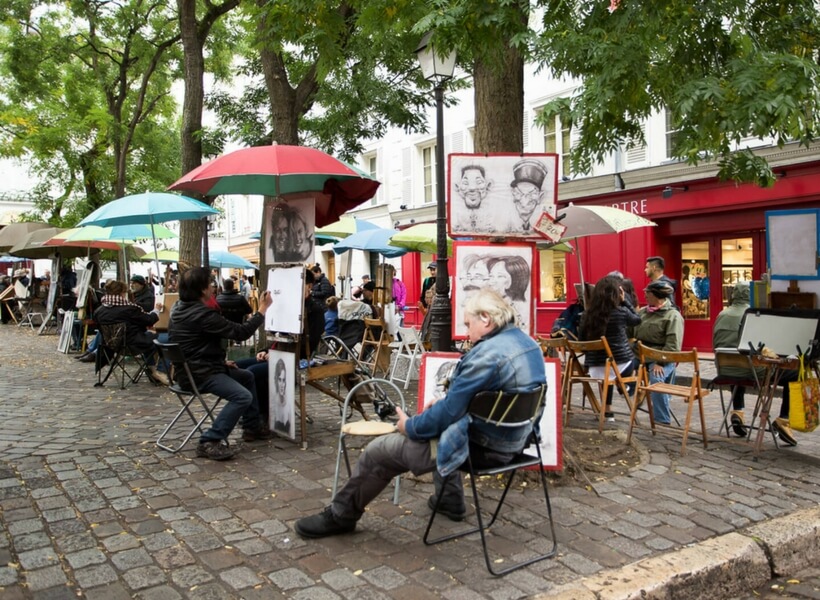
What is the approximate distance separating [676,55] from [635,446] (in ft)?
10.3

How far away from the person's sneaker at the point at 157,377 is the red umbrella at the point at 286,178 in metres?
3.50

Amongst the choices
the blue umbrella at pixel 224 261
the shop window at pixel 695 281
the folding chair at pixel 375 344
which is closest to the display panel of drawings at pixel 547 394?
the folding chair at pixel 375 344

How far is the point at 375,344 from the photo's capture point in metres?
10.7

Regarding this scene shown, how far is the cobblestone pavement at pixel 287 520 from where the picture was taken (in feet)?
11.3

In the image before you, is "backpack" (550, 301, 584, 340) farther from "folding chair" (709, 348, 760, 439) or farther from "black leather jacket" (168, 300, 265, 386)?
"black leather jacket" (168, 300, 265, 386)

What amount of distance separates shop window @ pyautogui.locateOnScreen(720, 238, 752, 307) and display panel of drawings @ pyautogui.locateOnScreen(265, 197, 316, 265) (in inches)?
410

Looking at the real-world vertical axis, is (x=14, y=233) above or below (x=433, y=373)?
above

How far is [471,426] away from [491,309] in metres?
0.61

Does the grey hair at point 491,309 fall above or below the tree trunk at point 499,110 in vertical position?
below

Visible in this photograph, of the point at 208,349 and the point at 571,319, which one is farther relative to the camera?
the point at 571,319

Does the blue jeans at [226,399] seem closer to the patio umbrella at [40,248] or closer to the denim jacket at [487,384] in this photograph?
the denim jacket at [487,384]

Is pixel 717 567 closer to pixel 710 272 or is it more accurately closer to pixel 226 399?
pixel 226 399

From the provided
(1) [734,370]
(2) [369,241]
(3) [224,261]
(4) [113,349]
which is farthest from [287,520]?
(3) [224,261]

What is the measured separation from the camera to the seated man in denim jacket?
136 inches
